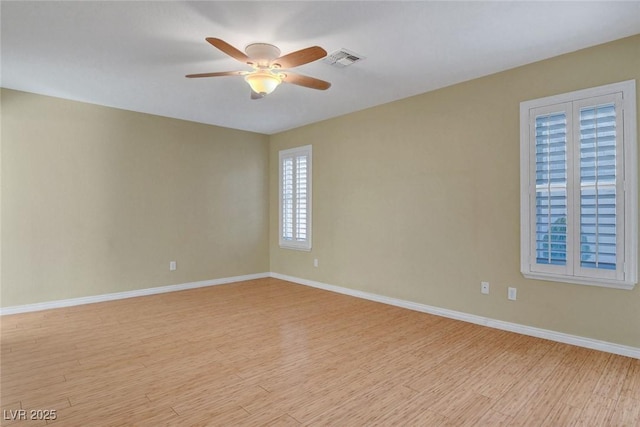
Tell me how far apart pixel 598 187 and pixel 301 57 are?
2.69 m

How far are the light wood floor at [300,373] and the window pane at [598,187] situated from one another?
33.9 inches

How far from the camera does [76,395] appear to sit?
2.27m

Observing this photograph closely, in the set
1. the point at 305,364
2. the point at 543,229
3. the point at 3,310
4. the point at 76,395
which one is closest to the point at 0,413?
the point at 76,395

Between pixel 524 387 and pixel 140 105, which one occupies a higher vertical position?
pixel 140 105

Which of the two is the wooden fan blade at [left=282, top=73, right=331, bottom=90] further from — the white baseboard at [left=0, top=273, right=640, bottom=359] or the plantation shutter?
the white baseboard at [left=0, top=273, right=640, bottom=359]

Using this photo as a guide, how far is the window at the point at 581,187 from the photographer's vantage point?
2801 millimetres

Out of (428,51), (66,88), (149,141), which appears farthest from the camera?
(149,141)

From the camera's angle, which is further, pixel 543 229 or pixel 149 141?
pixel 149 141

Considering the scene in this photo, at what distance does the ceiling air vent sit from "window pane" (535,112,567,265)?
6.01 feet

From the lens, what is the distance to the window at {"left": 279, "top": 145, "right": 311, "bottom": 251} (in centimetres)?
570

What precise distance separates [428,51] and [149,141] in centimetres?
399

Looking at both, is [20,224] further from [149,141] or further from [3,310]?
[149,141]

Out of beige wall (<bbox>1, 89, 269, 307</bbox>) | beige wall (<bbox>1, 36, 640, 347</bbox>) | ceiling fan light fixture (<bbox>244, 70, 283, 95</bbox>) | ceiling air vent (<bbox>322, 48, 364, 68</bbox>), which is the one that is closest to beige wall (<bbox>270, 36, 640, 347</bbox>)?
beige wall (<bbox>1, 36, 640, 347</bbox>)

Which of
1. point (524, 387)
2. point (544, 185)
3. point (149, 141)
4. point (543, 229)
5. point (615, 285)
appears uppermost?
point (149, 141)
